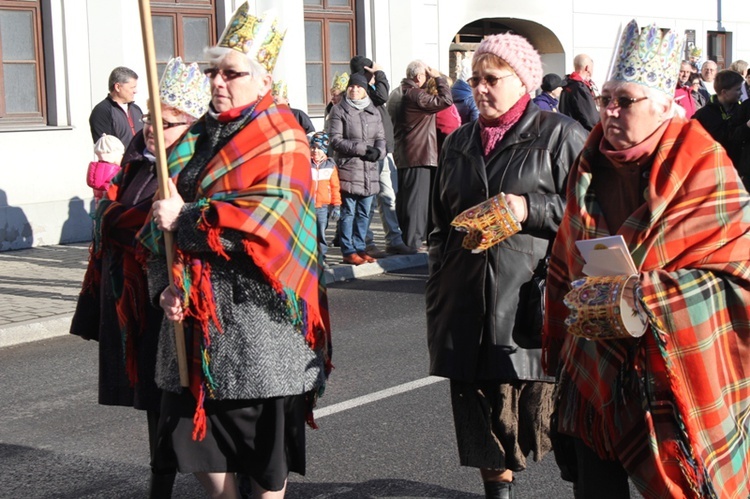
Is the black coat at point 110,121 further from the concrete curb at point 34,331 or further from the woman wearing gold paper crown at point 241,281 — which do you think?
the woman wearing gold paper crown at point 241,281

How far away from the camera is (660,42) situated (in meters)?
3.47

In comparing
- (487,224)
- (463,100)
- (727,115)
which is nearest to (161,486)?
(487,224)

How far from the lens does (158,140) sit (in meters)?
3.61

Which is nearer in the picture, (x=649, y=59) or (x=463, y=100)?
(x=649, y=59)

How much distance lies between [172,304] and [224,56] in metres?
0.82

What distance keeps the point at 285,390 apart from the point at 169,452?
51cm

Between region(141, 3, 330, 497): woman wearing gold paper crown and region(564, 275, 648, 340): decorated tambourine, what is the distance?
941mm

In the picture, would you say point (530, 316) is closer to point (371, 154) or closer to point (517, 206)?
point (517, 206)

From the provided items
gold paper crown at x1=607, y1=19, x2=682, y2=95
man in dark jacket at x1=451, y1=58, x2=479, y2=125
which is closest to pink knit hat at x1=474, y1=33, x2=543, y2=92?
gold paper crown at x1=607, y1=19, x2=682, y2=95

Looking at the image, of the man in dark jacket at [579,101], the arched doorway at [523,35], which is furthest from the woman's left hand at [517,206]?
the arched doorway at [523,35]

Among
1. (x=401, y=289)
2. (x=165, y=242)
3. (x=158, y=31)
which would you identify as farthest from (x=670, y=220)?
(x=158, y=31)

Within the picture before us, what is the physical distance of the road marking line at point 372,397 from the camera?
20.5 ft

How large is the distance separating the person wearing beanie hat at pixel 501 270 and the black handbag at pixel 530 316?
0.09 ft

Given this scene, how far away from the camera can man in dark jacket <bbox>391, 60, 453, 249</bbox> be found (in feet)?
37.6
